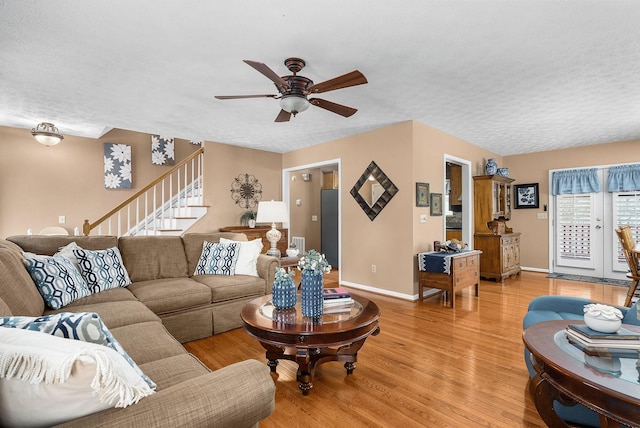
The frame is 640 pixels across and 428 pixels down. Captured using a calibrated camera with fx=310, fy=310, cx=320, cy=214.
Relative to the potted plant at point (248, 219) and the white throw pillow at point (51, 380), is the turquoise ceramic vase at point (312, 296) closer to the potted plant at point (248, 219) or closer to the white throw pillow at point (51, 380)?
the white throw pillow at point (51, 380)

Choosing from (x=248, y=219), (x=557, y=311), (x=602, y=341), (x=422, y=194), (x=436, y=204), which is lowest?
(x=557, y=311)

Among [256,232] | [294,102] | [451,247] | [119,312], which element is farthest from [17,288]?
[451,247]

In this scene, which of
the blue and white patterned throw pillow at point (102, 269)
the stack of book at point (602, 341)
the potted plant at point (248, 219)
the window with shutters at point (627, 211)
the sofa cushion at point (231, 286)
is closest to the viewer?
the stack of book at point (602, 341)

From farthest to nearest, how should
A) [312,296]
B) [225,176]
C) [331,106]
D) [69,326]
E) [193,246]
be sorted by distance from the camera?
[225,176] → [193,246] → [331,106] → [312,296] → [69,326]

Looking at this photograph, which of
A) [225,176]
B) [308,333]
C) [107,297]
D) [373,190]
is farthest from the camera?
[225,176]

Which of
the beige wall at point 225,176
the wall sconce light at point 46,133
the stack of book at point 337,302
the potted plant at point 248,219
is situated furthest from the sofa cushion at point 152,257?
the wall sconce light at point 46,133

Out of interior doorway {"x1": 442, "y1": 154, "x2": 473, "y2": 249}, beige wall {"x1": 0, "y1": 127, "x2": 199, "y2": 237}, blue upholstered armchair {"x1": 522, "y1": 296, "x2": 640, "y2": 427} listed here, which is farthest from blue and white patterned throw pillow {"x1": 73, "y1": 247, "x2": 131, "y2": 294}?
interior doorway {"x1": 442, "y1": 154, "x2": 473, "y2": 249}

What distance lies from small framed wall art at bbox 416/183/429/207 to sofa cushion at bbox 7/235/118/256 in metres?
3.69

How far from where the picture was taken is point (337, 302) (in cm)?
235

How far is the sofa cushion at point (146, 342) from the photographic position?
1.59 metres

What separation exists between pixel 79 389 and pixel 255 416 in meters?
0.50

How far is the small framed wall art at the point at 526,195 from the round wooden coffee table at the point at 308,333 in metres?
5.71

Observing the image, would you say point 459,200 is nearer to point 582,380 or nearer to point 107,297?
point 582,380

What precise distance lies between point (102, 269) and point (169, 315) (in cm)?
73
